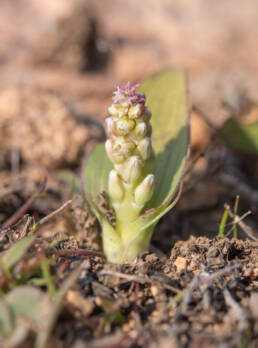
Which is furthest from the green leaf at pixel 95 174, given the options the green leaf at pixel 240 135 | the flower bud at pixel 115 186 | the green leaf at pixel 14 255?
the green leaf at pixel 240 135

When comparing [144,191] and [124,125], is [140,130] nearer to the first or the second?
[124,125]

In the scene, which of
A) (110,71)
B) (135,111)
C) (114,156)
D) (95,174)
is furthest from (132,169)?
(110,71)

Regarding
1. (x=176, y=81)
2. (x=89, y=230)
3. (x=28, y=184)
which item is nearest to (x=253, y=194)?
(x=176, y=81)

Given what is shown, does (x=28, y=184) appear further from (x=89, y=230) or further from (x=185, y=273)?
(x=185, y=273)

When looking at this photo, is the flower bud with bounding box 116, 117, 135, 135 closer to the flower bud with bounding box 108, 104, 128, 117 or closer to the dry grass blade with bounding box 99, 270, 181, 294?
the flower bud with bounding box 108, 104, 128, 117

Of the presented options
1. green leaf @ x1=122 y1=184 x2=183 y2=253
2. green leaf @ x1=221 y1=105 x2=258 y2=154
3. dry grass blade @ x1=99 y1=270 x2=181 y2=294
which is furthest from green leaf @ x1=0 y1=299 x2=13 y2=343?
green leaf @ x1=221 y1=105 x2=258 y2=154

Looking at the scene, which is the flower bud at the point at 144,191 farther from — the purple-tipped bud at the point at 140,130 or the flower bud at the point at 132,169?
the purple-tipped bud at the point at 140,130

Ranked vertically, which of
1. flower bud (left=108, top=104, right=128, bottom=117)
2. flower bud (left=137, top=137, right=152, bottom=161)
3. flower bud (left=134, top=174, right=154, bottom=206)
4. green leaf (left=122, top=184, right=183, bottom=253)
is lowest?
green leaf (left=122, top=184, right=183, bottom=253)
